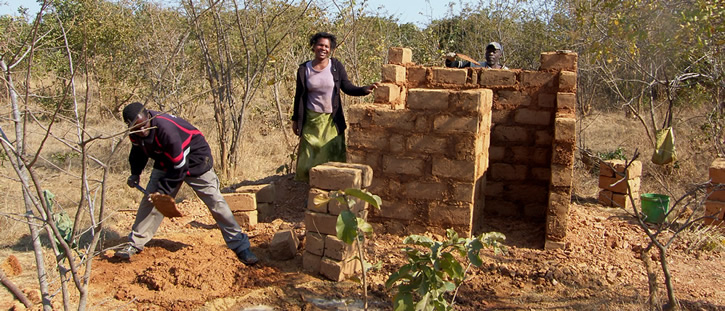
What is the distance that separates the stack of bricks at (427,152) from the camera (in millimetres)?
4473

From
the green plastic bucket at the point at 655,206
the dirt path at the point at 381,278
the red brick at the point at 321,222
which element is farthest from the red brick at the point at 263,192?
the green plastic bucket at the point at 655,206

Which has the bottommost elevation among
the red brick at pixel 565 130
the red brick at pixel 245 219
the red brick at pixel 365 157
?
the red brick at pixel 245 219

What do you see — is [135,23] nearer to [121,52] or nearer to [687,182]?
[121,52]

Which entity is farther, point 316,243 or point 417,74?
point 417,74

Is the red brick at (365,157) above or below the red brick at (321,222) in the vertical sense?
above

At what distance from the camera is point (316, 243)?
3.97 metres

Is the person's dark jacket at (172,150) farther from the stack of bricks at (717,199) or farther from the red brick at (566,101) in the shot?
the stack of bricks at (717,199)

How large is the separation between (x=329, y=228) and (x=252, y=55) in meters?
7.18

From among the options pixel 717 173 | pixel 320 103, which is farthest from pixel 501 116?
pixel 717 173

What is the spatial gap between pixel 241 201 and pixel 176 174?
1.13 m

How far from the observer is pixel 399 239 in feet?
15.7

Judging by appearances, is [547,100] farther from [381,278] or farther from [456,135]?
[381,278]

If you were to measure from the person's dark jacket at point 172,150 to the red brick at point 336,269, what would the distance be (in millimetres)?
1134

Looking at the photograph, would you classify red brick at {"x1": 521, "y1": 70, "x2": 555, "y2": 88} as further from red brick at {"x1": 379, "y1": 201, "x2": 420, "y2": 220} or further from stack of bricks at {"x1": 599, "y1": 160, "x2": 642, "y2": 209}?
red brick at {"x1": 379, "y1": 201, "x2": 420, "y2": 220}
